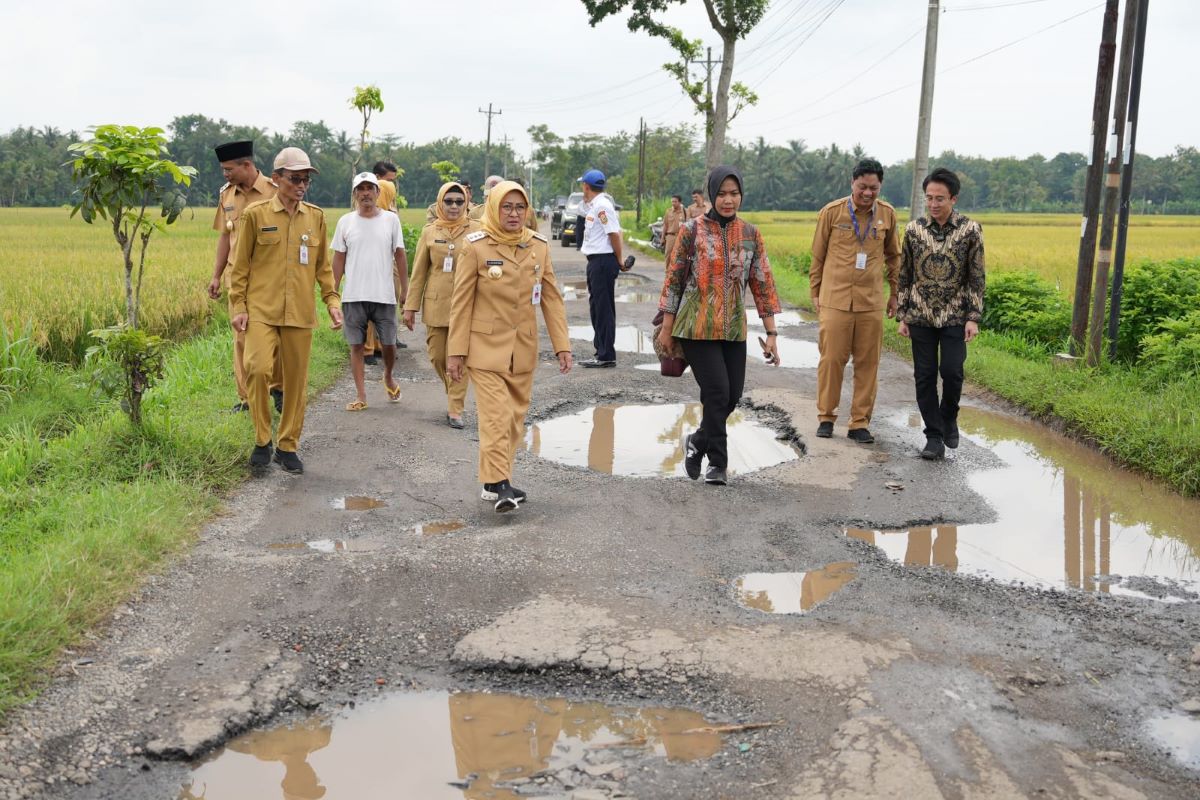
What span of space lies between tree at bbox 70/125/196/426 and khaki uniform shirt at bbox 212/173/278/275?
2.05 feet

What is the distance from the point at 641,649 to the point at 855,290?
4.18m

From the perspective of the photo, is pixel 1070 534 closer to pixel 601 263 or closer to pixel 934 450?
pixel 934 450

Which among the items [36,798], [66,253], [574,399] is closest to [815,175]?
[66,253]

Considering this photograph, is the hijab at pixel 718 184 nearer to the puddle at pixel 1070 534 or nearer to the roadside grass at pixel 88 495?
the puddle at pixel 1070 534

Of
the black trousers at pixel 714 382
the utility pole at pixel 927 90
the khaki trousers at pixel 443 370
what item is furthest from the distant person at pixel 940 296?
the utility pole at pixel 927 90

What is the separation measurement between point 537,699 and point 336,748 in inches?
26.7

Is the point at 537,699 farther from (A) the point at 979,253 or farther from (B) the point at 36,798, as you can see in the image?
(A) the point at 979,253

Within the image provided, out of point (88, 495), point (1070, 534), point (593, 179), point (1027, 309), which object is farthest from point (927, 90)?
point (88, 495)

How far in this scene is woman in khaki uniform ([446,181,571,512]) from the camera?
5.80 metres

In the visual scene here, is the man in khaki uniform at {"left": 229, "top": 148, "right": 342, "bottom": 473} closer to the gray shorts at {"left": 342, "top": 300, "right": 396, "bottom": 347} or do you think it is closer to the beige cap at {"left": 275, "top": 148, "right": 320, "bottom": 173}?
the beige cap at {"left": 275, "top": 148, "right": 320, "bottom": 173}

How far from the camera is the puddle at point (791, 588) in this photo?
4.58 metres

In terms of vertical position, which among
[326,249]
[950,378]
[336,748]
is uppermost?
[326,249]

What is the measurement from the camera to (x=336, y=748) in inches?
134

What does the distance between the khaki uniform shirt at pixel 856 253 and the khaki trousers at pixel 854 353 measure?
0.09 meters
